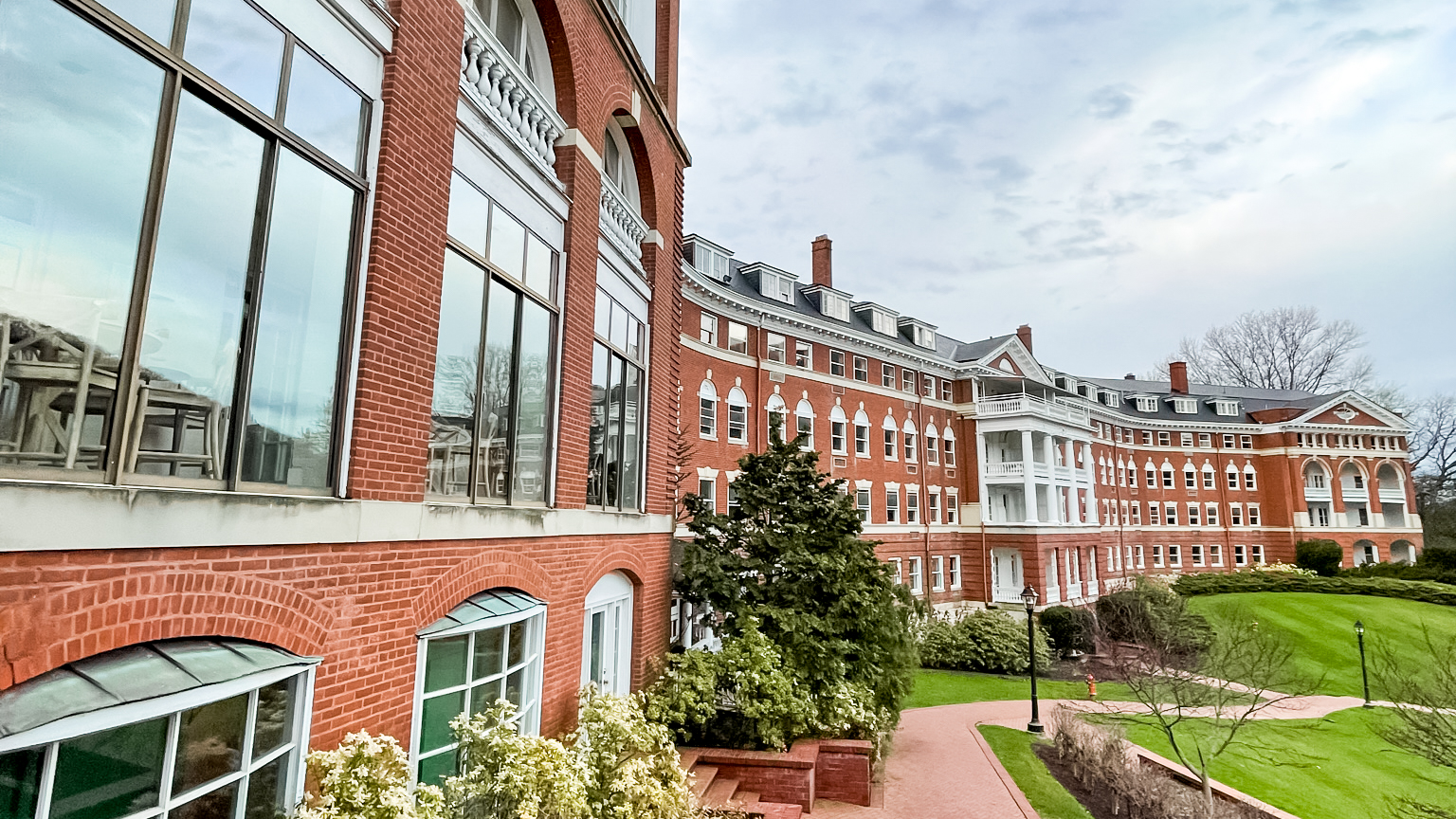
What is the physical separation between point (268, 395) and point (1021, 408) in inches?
1573

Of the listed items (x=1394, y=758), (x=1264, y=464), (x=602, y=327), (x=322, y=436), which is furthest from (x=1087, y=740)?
(x=1264, y=464)

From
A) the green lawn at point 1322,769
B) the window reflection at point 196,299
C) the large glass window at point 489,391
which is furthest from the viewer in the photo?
the green lawn at point 1322,769

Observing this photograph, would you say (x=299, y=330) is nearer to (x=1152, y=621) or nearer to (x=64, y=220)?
(x=64, y=220)

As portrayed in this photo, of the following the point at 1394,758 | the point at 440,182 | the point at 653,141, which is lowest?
the point at 1394,758

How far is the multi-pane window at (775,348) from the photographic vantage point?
100 ft

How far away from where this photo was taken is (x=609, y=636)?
9727mm

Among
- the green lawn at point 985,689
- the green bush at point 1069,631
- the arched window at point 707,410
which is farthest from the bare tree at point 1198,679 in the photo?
the arched window at point 707,410

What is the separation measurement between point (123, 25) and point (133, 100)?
0.33 m

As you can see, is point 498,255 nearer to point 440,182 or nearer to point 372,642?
point 440,182

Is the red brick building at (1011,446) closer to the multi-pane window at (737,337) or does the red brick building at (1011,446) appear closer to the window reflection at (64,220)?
the multi-pane window at (737,337)

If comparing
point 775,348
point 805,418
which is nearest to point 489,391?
point 775,348

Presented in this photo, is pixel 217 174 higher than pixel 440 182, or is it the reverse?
pixel 440 182

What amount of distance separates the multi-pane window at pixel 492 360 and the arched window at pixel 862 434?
91.2 feet

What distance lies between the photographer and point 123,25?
3.43 meters
